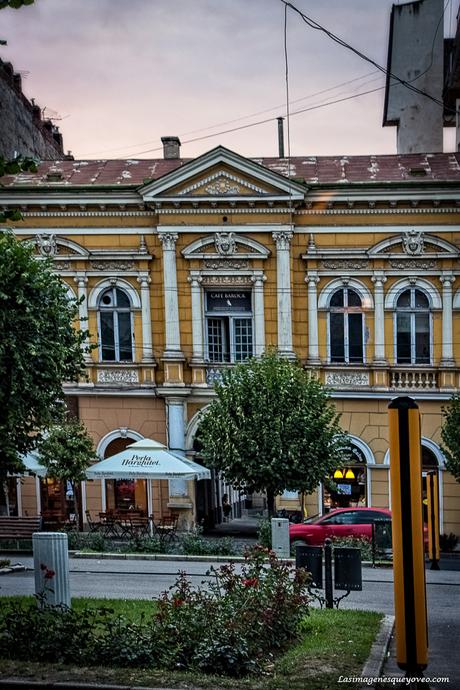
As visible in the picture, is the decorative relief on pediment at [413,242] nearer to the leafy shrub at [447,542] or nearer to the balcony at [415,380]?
the balcony at [415,380]

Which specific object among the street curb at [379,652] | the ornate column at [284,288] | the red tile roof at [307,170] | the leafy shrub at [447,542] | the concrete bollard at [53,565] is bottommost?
the leafy shrub at [447,542]

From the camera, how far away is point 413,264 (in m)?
26.5

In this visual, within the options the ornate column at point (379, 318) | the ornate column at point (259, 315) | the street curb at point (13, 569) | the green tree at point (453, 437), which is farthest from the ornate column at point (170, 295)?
the street curb at point (13, 569)

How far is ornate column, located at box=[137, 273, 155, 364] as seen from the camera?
27203 mm

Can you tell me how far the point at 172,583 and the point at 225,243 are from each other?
12069 mm

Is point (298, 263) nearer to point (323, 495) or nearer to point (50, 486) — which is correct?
point (323, 495)

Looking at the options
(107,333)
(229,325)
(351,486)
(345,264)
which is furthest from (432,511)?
(107,333)

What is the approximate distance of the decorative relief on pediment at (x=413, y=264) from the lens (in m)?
26.4

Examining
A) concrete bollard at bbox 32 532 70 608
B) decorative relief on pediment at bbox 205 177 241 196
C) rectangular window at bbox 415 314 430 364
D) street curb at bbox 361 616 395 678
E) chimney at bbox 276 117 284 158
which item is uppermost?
chimney at bbox 276 117 284 158

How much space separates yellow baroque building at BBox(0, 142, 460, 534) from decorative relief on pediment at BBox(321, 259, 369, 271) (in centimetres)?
3

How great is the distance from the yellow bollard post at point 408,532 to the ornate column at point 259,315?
1882 cm

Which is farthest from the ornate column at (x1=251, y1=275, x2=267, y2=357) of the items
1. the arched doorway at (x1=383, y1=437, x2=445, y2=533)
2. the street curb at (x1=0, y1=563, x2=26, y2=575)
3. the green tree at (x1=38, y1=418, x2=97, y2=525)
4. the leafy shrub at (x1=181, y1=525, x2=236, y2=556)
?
the street curb at (x1=0, y1=563, x2=26, y2=575)

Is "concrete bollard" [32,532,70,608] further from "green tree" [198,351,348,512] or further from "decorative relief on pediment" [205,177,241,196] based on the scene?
"decorative relief on pediment" [205,177,241,196]

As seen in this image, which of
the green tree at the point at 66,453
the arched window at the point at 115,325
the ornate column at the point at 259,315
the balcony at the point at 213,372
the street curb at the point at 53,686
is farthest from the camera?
the arched window at the point at 115,325
